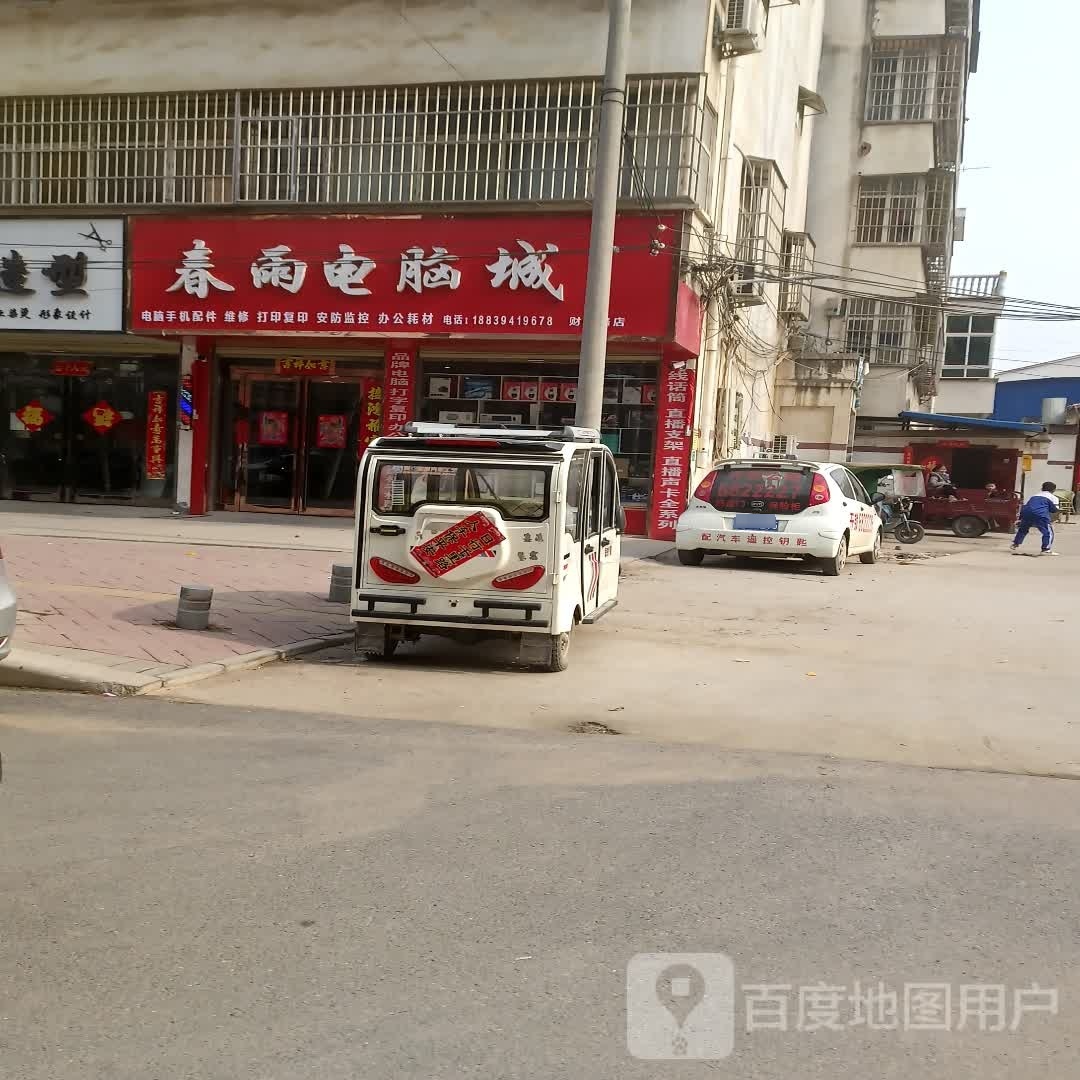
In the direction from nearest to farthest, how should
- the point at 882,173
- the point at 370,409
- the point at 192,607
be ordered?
the point at 192,607
the point at 370,409
the point at 882,173

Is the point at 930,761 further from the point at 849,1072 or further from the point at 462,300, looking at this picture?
the point at 462,300

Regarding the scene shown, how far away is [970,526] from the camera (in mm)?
26625

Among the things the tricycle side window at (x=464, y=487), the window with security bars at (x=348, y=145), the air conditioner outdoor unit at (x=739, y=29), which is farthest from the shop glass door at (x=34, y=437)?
the tricycle side window at (x=464, y=487)

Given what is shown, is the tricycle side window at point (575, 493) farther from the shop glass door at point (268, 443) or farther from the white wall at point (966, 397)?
the white wall at point (966, 397)

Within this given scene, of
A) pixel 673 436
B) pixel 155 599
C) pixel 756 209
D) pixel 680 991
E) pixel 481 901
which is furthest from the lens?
pixel 756 209

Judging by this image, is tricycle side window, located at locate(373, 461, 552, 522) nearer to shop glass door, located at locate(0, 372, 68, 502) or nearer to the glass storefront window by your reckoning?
the glass storefront window

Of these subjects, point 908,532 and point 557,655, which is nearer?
point 557,655

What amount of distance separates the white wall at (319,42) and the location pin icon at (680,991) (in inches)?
652

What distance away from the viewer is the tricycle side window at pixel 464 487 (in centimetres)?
793

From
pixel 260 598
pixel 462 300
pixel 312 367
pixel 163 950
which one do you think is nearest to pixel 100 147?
pixel 312 367

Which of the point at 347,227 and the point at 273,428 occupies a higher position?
the point at 347,227

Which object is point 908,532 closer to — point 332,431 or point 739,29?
point 739,29

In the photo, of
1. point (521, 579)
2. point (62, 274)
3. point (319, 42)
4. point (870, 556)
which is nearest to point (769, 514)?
point (870, 556)

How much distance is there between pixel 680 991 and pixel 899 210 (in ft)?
114
